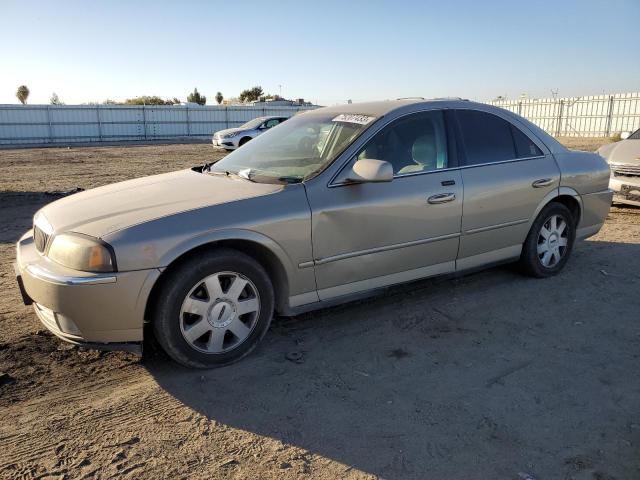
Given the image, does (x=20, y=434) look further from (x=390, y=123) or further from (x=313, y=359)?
(x=390, y=123)

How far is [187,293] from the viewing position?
3158mm

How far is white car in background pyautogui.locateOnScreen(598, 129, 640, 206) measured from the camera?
7828 mm

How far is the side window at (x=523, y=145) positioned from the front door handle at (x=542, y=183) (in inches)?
9.6

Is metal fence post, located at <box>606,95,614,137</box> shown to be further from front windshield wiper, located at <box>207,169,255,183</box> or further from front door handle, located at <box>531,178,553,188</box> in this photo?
front windshield wiper, located at <box>207,169,255,183</box>

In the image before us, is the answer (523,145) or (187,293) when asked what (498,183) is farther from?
(187,293)

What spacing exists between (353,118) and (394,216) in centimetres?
90

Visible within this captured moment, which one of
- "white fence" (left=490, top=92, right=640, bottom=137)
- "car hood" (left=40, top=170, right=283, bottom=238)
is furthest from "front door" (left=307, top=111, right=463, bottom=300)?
"white fence" (left=490, top=92, right=640, bottom=137)

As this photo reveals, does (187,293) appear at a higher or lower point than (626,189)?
lower

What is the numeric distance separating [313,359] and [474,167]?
6.84 feet

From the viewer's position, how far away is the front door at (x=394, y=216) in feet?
11.9

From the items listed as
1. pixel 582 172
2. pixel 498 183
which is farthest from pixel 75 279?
pixel 582 172

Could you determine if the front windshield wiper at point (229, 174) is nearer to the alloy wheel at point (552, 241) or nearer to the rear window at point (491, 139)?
the rear window at point (491, 139)

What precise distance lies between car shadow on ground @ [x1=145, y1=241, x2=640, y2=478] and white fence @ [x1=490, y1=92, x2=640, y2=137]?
85.3 feet

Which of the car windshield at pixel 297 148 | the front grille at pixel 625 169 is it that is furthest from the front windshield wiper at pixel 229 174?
the front grille at pixel 625 169
